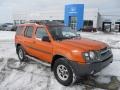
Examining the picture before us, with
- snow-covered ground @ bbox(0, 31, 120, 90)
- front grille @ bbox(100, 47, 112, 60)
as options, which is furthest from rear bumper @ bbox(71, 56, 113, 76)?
snow-covered ground @ bbox(0, 31, 120, 90)

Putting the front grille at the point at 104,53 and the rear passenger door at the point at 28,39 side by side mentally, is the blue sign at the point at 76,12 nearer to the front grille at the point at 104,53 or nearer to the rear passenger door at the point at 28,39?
the rear passenger door at the point at 28,39

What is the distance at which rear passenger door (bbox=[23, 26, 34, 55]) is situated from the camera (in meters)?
7.70

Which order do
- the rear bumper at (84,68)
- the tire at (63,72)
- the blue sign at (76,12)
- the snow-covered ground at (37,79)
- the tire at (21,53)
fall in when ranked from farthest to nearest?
1. the blue sign at (76,12)
2. the tire at (21,53)
3. the snow-covered ground at (37,79)
4. the tire at (63,72)
5. the rear bumper at (84,68)

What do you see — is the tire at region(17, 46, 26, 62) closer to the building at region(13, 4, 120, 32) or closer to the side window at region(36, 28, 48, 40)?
the side window at region(36, 28, 48, 40)

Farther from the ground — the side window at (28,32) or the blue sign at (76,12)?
the blue sign at (76,12)

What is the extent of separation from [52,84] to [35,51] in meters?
1.81

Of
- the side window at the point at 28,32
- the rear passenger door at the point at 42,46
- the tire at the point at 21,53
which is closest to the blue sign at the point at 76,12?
the tire at the point at 21,53

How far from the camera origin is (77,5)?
46.3m

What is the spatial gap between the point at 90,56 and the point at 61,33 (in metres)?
1.79

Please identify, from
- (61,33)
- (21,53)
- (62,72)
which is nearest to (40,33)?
(61,33)

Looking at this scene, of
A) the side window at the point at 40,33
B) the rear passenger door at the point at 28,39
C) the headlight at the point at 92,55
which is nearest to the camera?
the headlight at the point at 92,55

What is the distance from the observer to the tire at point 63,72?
18.9 feet

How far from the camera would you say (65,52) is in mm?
5797

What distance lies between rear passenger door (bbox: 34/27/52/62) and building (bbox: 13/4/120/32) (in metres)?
38.6
